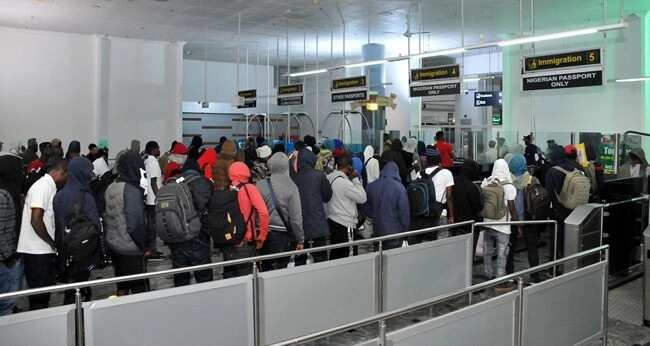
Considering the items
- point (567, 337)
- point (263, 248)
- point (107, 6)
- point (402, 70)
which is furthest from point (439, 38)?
point (567, 337)

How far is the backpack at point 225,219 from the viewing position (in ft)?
16.0

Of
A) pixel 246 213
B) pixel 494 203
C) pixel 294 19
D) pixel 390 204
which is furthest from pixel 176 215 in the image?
pixel 294 19

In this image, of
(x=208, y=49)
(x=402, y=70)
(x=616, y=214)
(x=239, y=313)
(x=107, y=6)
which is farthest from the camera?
(x=402, y=70)

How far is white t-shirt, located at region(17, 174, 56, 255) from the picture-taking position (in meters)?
4.68

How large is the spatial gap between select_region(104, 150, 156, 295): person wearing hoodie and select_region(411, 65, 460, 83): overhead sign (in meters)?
8.35

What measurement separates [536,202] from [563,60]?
4157 mm

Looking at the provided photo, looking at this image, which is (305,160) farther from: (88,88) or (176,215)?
(88,88)

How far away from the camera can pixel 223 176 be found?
496 cm

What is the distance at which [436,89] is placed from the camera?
12.4 metres

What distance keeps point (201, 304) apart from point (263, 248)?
1.92m

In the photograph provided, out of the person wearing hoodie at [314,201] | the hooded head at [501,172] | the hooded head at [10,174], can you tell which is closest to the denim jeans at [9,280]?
the hooded head at [10,174]

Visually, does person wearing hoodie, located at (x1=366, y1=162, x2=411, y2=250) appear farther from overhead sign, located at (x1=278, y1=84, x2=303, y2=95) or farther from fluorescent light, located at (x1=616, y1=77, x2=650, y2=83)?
overhead sign, located at (x1=278, y1=84, x2=303, y2=95)

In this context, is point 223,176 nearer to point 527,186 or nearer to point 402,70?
point 527,186

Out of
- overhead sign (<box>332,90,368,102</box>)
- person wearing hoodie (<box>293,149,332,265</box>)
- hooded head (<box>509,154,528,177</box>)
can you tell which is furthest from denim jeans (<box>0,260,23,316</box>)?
overhead sign (<box>332,90,368,102</box>)
